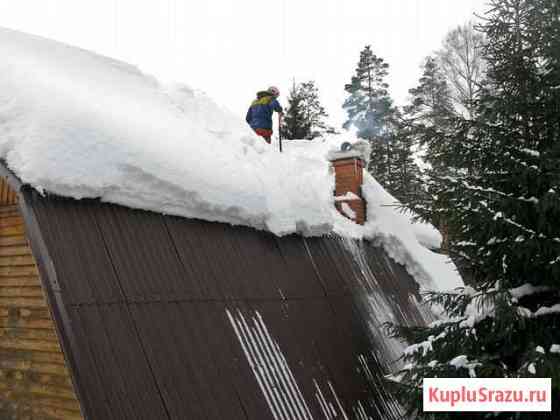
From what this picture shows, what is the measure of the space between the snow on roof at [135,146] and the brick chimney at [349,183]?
0.64 meters

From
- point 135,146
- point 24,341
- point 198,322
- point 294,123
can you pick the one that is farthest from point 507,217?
point 294,123

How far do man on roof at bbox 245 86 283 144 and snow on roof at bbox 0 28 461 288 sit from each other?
2.95 m

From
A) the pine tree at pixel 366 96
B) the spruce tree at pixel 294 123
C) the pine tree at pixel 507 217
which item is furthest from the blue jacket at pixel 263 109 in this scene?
the pine tree at pixel 366 96

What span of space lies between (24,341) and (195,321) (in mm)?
1631

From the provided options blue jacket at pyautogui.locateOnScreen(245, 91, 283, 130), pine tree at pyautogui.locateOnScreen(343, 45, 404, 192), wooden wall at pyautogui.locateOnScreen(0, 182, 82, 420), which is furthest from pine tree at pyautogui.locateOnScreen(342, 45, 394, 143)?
wooden wall at pyautogui.locateOnScreen(0, 182, 82, 420)

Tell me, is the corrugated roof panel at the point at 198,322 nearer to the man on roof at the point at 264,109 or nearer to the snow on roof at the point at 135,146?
the snow on roof at the point at 135,146

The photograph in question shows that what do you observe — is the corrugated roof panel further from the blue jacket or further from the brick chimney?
the blue jacket

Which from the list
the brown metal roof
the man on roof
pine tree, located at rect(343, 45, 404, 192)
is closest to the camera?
the brown metal roof

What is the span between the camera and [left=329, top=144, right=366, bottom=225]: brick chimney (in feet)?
32.8

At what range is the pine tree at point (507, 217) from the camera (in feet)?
16.0

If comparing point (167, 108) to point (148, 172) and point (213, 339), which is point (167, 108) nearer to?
point (148, 172)

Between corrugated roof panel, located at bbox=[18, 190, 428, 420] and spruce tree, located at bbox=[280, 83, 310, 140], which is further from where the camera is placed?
spruce tree, located at bbox=[280, 83, 310, 140]

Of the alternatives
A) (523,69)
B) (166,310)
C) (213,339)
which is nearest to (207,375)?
(213,339)

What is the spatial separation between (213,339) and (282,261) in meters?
2.03
